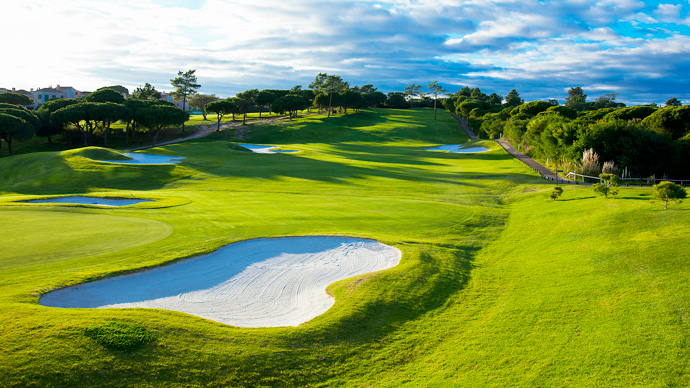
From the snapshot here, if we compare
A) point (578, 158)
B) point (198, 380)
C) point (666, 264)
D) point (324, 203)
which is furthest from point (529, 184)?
point (198, 380)

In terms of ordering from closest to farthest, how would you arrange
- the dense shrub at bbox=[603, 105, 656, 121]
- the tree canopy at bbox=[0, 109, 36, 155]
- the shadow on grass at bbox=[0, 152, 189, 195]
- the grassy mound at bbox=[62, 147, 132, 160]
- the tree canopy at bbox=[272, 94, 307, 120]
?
the shadow on grass at bbox=[0, 152, 189, 195]
the grassy mound at bbox=[62, 147, 132, 160]
the tree canopy at bbox=[0, 109, 36, 155]
the dense shrub at bbox=[603, 105, 656, 121]
the tree canopy at bbox=[272, 94, 307, 120]

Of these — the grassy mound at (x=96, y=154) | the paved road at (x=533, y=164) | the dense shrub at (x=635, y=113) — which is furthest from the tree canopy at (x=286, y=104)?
the dense shrub at (x=635, y=113)

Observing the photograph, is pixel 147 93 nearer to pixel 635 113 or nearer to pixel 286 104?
pixel 286 104

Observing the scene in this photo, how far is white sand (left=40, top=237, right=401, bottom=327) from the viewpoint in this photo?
9.67 meters

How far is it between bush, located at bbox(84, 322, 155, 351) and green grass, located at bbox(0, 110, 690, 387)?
0.40 ft

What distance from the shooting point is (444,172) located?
133 feet

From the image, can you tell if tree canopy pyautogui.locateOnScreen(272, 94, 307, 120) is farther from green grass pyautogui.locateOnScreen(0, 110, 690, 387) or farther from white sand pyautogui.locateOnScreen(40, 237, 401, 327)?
white sand pyautogui.locateOnScreen(40, 237, 401, 327)

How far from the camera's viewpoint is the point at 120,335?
7324 mm

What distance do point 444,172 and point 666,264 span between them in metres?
29.9

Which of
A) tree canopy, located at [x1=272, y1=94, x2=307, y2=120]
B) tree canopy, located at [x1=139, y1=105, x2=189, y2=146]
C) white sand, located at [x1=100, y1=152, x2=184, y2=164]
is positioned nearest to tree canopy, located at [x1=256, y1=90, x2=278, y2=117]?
tree canopy, located at [x1=272, y1=94, x2=307, y2=120]

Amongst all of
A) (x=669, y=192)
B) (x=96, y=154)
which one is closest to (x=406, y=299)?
(x=669, y=192)

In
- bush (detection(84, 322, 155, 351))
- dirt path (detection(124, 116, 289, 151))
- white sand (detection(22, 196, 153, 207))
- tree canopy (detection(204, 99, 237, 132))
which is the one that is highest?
tree canopy (detection(204, 99, 237, 132))

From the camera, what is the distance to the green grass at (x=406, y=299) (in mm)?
7121

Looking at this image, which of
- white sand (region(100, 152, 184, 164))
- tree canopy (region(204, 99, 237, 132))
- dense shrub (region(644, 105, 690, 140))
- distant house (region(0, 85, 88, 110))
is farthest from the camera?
distant house (region(0, 85, 88, 110))
